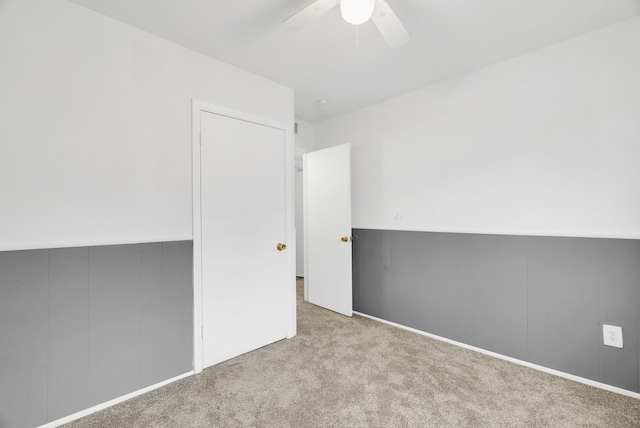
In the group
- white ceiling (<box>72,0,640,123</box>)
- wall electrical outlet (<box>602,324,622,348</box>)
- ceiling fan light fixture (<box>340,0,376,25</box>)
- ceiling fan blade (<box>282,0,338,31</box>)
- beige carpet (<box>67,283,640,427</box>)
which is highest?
white ceiling (<box>72,0,640,123</box>)

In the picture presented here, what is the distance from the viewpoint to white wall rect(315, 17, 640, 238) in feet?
6.30

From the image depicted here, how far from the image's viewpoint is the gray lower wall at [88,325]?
4.97ft

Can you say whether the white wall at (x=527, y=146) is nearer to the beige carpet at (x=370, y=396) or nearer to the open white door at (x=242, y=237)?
the beige carpet at (x=370, y=396)

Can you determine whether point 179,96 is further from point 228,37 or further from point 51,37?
point 51,37

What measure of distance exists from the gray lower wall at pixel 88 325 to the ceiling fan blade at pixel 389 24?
1944 mm

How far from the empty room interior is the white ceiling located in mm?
21

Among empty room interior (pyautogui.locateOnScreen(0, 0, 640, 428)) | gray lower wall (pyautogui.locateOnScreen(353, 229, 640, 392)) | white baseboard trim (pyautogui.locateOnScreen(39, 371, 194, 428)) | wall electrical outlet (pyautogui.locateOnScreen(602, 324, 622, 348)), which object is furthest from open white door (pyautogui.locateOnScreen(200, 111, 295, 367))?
wall electrical outlet (pyautogui.locateOnScreen(602, 324, 622, 348))

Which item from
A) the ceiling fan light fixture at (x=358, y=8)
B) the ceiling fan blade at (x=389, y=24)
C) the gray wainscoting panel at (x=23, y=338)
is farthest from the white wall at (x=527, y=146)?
the gray wainscoting panel at (x=23, y=338)

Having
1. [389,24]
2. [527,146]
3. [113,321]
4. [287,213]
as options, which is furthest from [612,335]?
[113,321]

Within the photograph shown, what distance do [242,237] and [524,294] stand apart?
2373mm

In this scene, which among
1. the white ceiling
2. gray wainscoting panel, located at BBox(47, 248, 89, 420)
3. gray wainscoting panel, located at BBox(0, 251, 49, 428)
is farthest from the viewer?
the white ceiling

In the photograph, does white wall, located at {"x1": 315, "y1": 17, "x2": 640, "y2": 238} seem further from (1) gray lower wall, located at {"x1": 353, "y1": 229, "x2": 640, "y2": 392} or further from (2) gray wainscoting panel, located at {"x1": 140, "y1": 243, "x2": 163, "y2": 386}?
(2) gray wainscoting panel, located at {"x1": 140, "y1": 243, "x2": 163, "y2": 386}

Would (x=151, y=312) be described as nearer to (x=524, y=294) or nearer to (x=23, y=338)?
(x=23, y=338)

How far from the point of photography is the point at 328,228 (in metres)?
3.51
